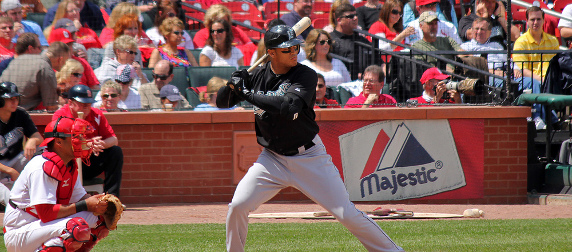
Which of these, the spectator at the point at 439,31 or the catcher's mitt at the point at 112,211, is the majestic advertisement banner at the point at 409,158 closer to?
the spectator at the point at 439,31

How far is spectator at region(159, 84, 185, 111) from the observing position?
368 inches

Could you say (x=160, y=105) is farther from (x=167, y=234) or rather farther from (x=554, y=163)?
(x=554, y=163)

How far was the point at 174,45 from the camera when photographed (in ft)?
35.5

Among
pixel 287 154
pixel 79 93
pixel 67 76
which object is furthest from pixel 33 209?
pixel 67 76

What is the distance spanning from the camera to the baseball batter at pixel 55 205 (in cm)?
440

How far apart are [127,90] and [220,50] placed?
168 centimetres

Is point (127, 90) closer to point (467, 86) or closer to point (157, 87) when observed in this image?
point (157, 87)

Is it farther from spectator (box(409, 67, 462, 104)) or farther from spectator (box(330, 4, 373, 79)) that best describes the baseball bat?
spectator (box(330, 4, 373, 79))

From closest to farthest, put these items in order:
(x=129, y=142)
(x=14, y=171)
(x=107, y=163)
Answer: (x=14, y=171), (x=107, y=163), (x=129, y=142)

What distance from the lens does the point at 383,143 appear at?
9.42 metres

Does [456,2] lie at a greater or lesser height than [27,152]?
greater

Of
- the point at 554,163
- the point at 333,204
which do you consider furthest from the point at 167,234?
the point at 554,163

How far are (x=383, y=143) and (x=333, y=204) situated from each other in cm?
469

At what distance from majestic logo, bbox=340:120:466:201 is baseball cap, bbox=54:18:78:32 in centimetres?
403
